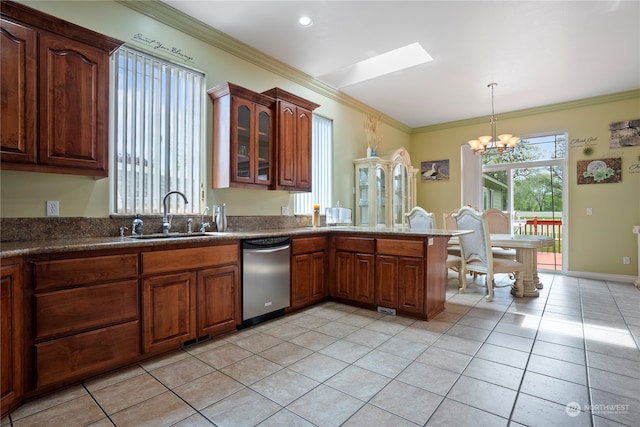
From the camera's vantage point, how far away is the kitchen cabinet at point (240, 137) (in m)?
3.14

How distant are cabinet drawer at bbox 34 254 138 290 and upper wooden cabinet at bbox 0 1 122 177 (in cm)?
67

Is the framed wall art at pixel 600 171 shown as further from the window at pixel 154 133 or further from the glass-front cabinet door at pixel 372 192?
the window at pixel 154 133

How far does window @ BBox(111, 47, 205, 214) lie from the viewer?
2641mm

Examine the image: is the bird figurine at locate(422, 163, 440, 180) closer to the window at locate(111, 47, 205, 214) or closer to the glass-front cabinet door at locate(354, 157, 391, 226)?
the glass-front cabinet door at locate(354, 157, 391, 226)

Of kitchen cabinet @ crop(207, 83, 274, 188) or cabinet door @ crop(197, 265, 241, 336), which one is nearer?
cabinet door @ crop(197, 265, 241, 336)

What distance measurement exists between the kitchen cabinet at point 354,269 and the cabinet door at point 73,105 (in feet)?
7.79

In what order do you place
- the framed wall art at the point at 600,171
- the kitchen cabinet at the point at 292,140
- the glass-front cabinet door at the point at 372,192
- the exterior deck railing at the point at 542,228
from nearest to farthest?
the kitchen cabinet at the point at 292,140 → the framed wall art at the point at 600,171 → the glass-front cabinet door at the point at 372,192 → the exterior deck railing at the point at 542,228

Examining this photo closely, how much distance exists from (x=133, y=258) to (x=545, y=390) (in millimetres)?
2673

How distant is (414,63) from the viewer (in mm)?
4059

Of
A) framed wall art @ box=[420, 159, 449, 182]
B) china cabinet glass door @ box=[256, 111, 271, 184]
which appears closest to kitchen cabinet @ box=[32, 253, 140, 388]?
china cabinet glass door @ box=[256, 111, 271, 184]

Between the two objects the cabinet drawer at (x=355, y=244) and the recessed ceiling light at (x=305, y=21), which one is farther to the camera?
the cabinet drawer at (x=355, y=244)

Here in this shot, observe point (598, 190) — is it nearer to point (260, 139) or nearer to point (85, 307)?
point (260, 139)

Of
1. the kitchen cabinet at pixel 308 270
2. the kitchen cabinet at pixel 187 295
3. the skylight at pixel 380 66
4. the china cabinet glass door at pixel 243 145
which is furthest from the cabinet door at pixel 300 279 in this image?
the skylight at pixel 380 66

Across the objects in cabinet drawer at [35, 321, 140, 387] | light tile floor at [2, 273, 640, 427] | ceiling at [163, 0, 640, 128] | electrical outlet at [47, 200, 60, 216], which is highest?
ceiling at [163, 0, 640, 128]
